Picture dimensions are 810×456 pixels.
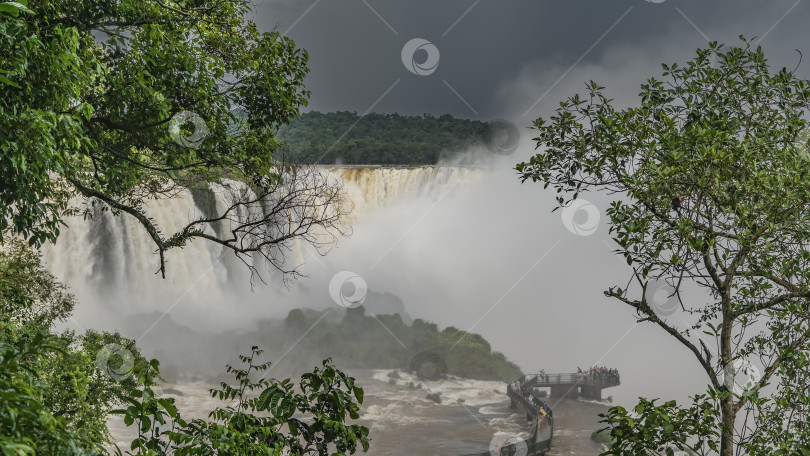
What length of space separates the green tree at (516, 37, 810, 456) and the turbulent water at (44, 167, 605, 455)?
16976mm

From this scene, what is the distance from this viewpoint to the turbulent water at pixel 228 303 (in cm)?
2547

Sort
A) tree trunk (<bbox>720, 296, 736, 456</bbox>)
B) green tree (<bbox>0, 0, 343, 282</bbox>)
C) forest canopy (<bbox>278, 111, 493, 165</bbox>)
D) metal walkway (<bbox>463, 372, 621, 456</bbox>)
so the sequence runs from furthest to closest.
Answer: forest canopy (<bbox>278, 111, 493, 165</bbox>) → metal walkway (<bbox>463, 372, 621, 456</bbox>) → green tree (<bbox>0, 0, 343, 282</bbox>) → tree trunk (<bbox>720, 296, 736, 456</bbox>)

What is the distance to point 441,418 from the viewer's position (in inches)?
1117

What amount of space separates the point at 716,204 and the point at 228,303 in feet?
113

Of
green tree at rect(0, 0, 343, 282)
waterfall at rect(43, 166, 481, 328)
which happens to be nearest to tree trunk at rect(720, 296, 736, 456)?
green tree at rect(0, 0, 343, 282)

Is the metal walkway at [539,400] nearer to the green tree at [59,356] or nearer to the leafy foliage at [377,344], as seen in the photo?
the leafy foliage at [377,344]

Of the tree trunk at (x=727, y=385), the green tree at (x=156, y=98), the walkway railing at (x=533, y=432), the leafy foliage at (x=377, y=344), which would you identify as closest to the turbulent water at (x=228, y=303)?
the walkway railing at (x=533, y=432)

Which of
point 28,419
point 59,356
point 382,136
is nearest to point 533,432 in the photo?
point 59,356

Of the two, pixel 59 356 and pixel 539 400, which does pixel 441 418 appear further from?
pixel 59 356

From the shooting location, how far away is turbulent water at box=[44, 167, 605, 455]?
25.5 metres

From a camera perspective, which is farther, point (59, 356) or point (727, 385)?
point (59, 356)

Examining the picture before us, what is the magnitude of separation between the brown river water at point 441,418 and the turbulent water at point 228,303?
5 centimetres

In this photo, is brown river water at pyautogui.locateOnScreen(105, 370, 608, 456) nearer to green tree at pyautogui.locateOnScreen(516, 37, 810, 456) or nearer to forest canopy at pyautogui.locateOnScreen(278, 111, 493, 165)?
green tree at pyautogui.locateOnScreen(516, 37, 810, 456)

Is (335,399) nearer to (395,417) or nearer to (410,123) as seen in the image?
(395,417)
